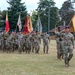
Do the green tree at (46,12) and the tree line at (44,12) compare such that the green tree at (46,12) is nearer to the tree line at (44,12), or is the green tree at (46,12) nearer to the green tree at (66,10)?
the tree line at (44,12)

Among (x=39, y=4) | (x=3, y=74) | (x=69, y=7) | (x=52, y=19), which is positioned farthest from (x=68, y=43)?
(x=69, y=7)

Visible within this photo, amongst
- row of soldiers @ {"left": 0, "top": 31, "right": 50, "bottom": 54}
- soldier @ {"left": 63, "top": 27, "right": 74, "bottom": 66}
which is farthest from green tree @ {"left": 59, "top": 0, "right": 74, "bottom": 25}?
soldier @ {"left": 63, "top": 27, "right": 74, "bottom": 66}

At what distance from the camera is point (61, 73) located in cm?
1373

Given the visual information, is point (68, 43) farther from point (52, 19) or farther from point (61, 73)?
point (52, 19)

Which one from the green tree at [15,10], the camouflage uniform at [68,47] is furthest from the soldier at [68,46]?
the green tree at [15,10]

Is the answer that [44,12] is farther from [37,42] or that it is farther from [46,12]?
[37,42]

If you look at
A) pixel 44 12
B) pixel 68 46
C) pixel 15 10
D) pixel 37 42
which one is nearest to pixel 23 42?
pixel 37 42

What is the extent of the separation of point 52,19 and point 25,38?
63.3 meters

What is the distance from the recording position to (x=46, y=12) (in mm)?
90625

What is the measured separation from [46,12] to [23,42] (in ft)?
215

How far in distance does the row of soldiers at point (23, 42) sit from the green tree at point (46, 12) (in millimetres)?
59435

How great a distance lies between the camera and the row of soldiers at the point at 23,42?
2506 cm

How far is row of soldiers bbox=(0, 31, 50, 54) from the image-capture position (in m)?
25.1

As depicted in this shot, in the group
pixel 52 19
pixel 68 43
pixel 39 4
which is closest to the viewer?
pixel 68 43
